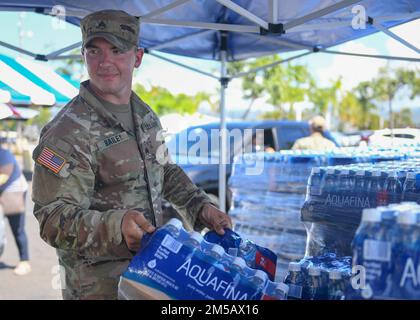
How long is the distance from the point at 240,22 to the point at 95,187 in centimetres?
254

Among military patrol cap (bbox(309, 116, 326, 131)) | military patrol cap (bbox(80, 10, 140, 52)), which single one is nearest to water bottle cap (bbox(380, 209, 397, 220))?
military patrol cap (bbox(80, 10, 140, 52))

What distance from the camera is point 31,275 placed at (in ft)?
20.4

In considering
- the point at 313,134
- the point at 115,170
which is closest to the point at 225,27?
the point at 115,170

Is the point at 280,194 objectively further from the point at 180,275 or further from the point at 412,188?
the point at 180,275

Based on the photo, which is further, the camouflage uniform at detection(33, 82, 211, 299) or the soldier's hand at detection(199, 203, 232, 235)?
the soldier's hand at detection(199, 203, 232, 235)

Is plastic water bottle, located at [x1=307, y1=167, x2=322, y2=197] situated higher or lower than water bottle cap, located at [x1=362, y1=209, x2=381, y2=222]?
lower

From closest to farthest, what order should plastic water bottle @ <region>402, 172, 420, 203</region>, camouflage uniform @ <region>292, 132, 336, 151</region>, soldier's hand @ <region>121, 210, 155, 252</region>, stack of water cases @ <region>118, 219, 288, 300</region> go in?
stack of water cases @ <region>118, 219, 288, 300</region>, soldier's hand @ <region>121, 210, 155, 252</region>, plastic water bottle @ <region>402, 172, 420, 203</region>, camouflage uniform @ <region>292, 132, 336, 151</region>

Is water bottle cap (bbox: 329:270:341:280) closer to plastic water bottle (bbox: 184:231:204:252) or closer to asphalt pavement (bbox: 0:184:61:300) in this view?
plastic water bottle (bbox: 184:231:204:252)

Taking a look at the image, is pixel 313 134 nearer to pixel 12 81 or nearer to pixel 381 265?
pixel 12 81

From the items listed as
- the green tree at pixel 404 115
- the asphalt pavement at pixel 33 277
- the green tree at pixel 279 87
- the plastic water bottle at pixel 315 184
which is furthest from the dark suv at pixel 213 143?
the green tree at pixel 404 115

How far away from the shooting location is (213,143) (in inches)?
350

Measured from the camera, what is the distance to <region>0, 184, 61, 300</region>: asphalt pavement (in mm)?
5406

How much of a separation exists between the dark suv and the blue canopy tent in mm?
2930
